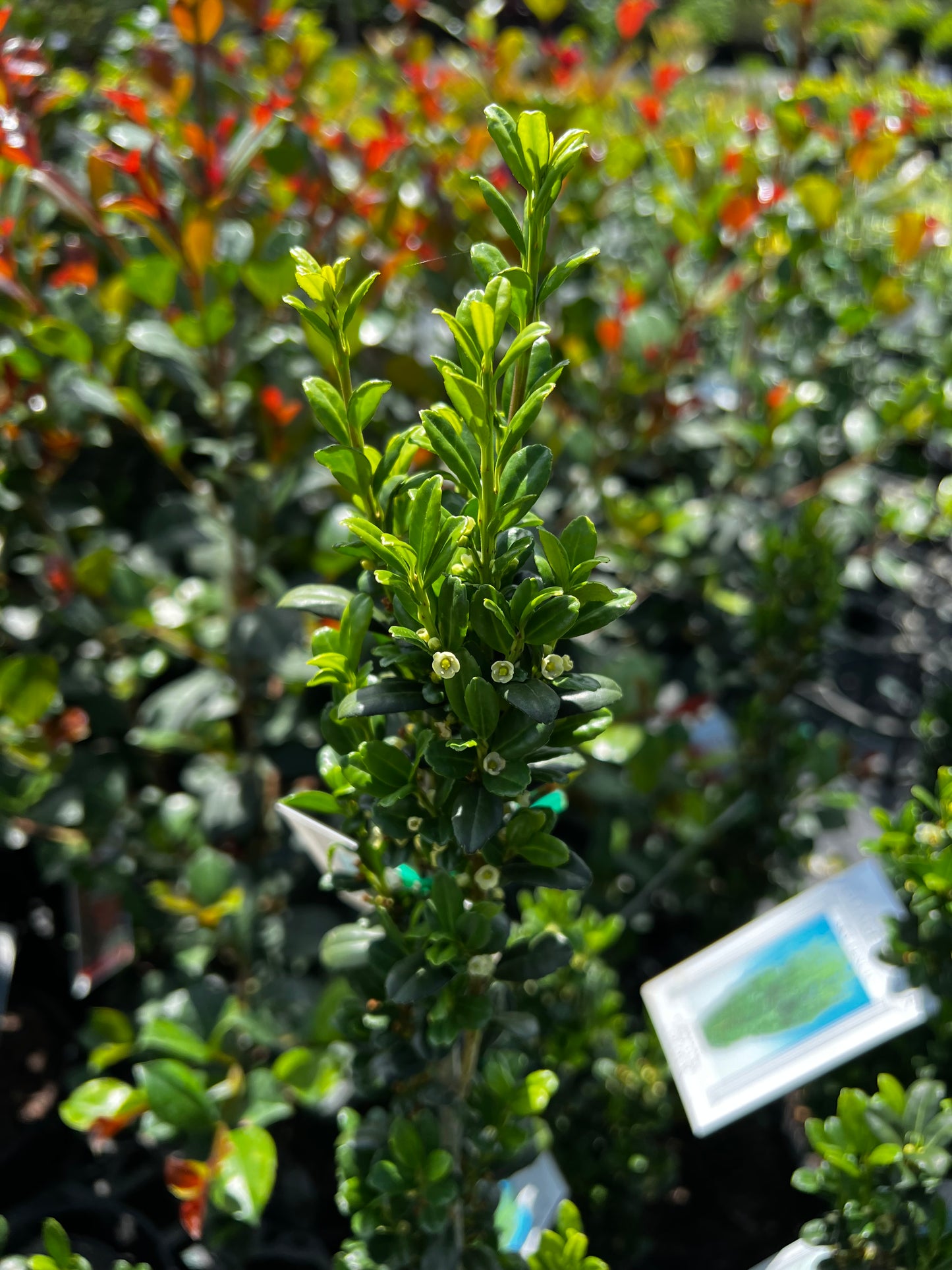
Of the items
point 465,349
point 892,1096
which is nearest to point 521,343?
point 465,349

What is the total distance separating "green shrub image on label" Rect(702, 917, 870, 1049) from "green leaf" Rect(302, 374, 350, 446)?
0.75 meters

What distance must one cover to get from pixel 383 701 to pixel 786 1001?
65cm

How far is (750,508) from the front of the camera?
65.7 inches

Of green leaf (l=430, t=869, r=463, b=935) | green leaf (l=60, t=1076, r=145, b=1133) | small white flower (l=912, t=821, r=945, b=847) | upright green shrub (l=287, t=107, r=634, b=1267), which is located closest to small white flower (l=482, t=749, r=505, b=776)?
upright green shrub (l=287, t=107, r=634, b=1267)

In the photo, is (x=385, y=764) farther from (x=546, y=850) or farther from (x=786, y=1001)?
(x=786, y=1001)

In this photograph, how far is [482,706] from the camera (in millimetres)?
621

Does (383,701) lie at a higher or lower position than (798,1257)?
higher

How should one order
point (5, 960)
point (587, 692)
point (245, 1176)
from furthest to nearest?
point (5, 960) → point (245, 1176) → point (587, 692)

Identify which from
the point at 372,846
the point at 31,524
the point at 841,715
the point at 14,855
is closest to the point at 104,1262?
the point at 14,855

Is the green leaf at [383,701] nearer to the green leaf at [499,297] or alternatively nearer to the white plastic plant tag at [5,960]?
the green leaf at [499,297]

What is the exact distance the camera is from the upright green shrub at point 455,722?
0.62 metres

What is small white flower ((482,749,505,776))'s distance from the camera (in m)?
0.64

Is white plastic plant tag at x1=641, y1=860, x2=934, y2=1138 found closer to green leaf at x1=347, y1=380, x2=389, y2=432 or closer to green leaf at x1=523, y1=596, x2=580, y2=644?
green leaf at x1=523, y1=596, x2=580, y2=644

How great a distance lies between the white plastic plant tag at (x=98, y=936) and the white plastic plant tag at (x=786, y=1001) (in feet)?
2.42
